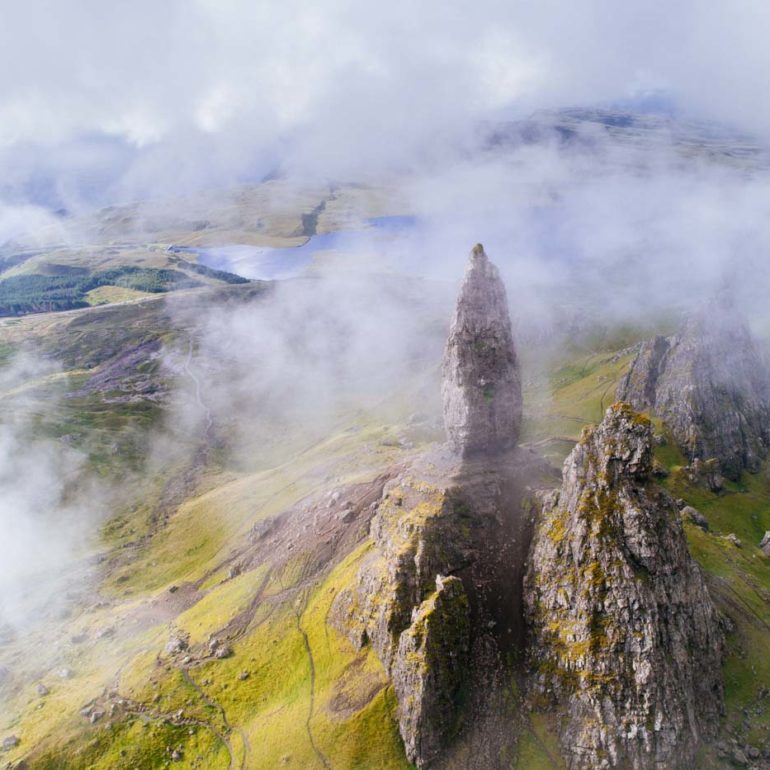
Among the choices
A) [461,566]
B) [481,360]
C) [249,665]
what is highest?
[481,360]

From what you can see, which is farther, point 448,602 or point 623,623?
point 448,602

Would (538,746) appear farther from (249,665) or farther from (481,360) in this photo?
Answer: (481,360)

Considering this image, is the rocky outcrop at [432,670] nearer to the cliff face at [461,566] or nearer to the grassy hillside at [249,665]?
the cliff face at [461,566]

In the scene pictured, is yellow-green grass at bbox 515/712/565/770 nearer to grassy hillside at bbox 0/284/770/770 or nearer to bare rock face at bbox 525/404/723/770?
grassy hillside at bbox 0/284/770/770

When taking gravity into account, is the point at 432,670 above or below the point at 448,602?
below

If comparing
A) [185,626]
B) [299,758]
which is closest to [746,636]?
[299,758]

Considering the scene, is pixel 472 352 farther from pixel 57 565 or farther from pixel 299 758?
pixel 57 565

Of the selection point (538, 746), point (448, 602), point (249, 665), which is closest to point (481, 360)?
point (448, 602)

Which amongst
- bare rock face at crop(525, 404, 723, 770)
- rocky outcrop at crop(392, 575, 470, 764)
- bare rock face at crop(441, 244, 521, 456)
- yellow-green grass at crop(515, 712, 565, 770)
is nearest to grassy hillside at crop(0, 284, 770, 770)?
yellow-green grass at crop(515, 712, 565, 770)

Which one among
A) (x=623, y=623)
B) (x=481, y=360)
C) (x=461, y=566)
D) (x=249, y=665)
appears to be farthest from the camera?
(x=481, y=360)

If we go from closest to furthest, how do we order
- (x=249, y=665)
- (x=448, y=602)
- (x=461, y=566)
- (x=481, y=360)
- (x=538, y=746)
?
(x=538, y=746) < (x=448, y=602) < (x=461, y=566) < (x=249, y=665) < (x=481, y=360)
